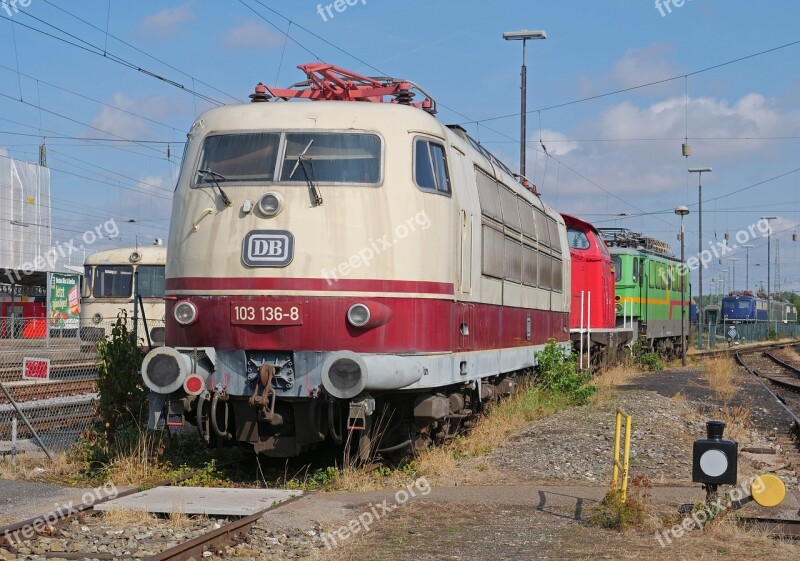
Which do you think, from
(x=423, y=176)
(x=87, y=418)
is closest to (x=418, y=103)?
(x=423, y=176)

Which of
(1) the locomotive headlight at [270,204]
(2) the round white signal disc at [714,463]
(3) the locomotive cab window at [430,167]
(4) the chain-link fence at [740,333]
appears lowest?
(2) the round white signal disc at [714,463]

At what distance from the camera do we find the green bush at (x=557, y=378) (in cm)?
1645

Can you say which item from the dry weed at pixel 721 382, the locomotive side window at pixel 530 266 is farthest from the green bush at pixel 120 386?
the dry weed at pixel 721 382

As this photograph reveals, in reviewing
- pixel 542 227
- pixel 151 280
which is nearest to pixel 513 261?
pixel 542 227

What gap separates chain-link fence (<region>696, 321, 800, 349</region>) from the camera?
56.7 metres

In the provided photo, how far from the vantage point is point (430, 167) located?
10.1 metres

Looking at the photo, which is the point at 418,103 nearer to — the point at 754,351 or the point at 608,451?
the point at 608,451

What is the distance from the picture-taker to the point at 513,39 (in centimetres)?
2570

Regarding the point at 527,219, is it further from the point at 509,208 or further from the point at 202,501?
the point at 202,501

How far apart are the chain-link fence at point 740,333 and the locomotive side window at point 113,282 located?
1341 inches

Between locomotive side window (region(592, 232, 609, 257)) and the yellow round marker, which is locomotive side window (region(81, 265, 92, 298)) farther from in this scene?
the yellow round marker

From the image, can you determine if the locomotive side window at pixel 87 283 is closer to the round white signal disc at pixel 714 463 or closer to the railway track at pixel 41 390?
the railway track at pixel 41 390

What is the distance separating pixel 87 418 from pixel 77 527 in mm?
7184

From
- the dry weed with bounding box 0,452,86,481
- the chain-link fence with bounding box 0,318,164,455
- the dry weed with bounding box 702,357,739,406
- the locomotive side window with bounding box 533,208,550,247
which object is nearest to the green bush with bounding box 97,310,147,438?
the chain-link fence with bounding box 0,318,164,455
